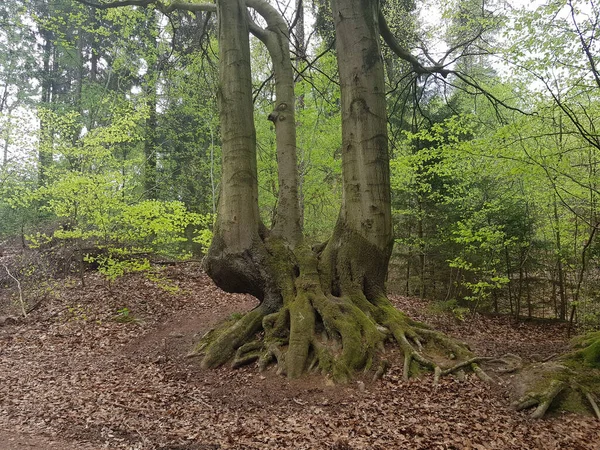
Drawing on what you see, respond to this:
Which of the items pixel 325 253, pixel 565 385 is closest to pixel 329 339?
pixel 325 253

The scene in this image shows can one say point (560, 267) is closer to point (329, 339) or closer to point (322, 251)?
point (322, 251)

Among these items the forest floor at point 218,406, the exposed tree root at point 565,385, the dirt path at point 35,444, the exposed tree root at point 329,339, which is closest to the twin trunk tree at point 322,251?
the exposed tree root at point 329,339

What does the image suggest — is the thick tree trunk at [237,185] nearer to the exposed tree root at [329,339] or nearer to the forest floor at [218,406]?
the exposed tree root at [329,339]

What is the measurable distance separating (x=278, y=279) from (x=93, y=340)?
15.2ft

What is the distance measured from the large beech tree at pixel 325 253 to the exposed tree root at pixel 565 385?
772 mm

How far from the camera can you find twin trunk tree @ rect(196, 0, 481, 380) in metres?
5.38

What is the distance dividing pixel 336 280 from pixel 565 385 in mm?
3216

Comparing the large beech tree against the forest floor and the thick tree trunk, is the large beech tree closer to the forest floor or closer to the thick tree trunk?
the thick tree trunk

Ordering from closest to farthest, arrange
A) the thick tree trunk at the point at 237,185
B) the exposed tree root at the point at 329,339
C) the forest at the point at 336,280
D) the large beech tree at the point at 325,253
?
the forest at the point at 336,280
the exposed tree root at the point at 329,339
the large beech tree at the point at 325,253
the thick tree trunk at the point at 237,185

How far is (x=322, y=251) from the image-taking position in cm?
659

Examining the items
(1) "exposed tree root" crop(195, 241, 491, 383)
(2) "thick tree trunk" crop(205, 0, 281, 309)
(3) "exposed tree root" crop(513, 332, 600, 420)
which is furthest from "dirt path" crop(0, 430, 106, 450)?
(3) "exposed tree root" crop(513, 332, 600, 420)

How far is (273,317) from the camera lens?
19.9ft

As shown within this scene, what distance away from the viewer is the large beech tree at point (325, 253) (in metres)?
5.31

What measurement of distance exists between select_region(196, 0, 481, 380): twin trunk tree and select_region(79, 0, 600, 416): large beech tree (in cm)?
2
